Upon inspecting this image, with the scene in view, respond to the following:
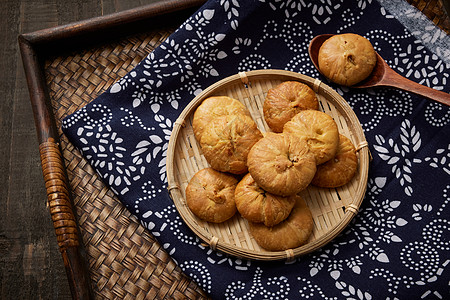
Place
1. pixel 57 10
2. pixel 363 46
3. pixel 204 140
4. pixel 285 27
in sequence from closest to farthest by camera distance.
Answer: pixel 204 140 < pixel 363 46 < pixel 285 27 < pixel 57 10

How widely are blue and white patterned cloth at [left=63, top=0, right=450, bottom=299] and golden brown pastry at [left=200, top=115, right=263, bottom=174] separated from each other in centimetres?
27

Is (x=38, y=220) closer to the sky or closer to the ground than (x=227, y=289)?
closer to the ground

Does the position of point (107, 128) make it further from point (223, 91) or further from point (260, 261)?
point (260, 261)

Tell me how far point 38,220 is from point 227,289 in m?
0.93

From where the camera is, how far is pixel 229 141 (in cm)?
127

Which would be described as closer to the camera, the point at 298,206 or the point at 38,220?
the point at 298,206

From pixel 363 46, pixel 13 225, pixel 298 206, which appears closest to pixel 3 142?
pixel 13 225

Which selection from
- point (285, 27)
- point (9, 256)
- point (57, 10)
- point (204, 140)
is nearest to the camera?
point (204, 140)

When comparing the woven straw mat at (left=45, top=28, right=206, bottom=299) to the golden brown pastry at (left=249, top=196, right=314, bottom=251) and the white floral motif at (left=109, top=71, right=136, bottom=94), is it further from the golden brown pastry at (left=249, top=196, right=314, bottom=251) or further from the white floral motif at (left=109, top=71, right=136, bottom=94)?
the golden brown pastry at (left=249, top=196, right=314, bottom=251)

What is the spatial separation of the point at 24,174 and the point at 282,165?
1.24 metres

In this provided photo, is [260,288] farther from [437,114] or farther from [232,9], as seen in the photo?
[232,9]

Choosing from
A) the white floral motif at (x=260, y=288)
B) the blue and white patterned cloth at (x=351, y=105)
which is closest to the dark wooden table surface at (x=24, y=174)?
the blue and white patterned cloth at (x=351, y=105)

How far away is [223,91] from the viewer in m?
1.49

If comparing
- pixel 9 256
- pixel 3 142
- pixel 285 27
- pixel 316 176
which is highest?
pixel 285 27
